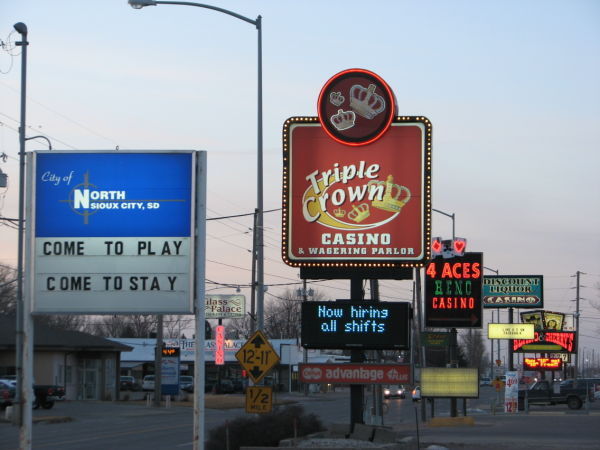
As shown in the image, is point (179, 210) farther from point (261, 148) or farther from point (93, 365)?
point (93, 365)

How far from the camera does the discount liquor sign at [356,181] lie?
22203mm

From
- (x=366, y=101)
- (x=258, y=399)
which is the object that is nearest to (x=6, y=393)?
(x=258, y=399)

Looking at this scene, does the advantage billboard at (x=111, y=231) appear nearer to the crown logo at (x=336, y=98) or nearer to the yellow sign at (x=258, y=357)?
the yellow sign at (x=258, y=357)

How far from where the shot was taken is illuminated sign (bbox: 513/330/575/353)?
201 ft

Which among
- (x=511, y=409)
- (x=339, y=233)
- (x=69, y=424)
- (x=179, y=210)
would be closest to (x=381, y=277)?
(x=339, y=233)

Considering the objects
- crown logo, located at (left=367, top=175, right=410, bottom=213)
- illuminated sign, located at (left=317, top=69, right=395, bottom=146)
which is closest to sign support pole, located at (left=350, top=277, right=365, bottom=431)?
crown logo, located at (left=367, top=175, right=410, bottom=213)

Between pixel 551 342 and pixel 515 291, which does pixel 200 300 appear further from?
pixel 551 342

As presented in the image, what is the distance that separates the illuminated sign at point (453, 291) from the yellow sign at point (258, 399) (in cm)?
1690

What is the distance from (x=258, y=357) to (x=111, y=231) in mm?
9140

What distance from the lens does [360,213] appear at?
2234 cm

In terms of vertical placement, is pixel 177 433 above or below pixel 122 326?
above

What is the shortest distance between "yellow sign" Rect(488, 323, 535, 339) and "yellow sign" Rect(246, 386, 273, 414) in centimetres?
3823

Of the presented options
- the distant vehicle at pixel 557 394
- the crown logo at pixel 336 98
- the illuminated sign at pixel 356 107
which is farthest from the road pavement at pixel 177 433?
the distant vehicle at pixel 557 394

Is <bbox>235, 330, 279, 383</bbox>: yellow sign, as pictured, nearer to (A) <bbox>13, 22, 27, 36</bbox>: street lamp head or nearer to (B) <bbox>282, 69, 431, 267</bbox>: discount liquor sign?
(B) <bbox>282, 69, 431, 267</bbox>: discount liquor sign
